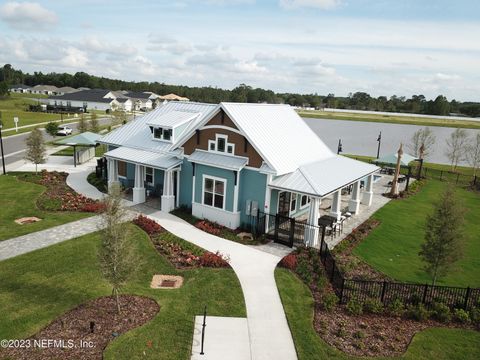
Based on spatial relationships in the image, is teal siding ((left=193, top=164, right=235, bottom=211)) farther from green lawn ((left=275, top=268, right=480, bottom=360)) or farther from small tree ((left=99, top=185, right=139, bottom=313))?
small tree ((left=99, top=185, right=139, bottom=313))

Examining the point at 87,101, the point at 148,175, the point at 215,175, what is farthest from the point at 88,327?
the point at 87,101

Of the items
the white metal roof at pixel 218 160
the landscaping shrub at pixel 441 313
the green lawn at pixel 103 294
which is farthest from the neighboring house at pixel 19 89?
the landscaping shrub at pixel 441 313

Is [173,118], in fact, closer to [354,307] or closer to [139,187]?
[139,187]

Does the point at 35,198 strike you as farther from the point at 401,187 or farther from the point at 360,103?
the point at 360,103

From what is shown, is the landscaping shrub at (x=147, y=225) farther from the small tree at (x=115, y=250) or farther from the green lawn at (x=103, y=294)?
the small tree at (x=115, y=250)

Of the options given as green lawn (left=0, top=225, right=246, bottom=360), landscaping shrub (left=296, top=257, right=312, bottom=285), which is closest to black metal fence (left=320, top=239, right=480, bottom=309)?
landscaping shrub (left=296, top=257, right=312, bottom=285)
